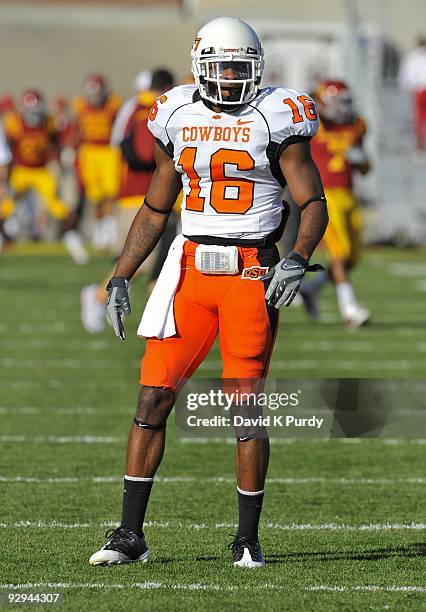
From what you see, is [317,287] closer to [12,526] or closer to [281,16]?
[12,526]

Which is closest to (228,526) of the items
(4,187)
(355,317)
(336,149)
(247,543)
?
(247,543)

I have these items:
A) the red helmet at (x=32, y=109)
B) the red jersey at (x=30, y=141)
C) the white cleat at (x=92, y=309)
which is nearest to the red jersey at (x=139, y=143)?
the white cleat at (x=92, y=309)

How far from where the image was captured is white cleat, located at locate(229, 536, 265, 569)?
504cm

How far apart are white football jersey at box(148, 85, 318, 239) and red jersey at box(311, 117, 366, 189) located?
6749mm

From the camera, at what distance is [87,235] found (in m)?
23.0

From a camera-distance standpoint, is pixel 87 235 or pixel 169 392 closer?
pixel 169 392

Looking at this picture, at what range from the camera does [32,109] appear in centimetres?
1845

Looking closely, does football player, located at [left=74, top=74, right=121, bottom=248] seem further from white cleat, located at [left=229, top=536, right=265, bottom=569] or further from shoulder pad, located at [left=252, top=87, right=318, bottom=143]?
white cleat, located at [left=229, top=536, right=265, bottom=569]

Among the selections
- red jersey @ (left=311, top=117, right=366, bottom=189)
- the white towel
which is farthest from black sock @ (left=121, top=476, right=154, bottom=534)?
red jersey @ (left=311, top=117, right=366, bottom=189)

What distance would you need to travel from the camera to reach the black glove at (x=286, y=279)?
195 inches

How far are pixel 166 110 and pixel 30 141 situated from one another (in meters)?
13.3

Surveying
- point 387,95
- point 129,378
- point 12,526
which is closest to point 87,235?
point 387,95

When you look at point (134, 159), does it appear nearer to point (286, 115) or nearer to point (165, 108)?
point (165, 108)

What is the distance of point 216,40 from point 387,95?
1741cm
